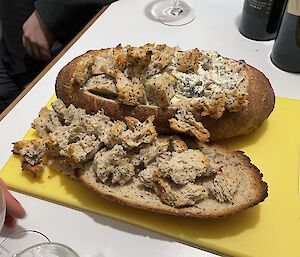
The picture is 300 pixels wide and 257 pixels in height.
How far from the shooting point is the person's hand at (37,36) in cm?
166

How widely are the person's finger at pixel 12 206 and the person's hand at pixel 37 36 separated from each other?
0.87 metres

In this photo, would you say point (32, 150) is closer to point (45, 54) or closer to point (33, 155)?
point (33, 155)

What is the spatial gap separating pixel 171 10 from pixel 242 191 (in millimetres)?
877

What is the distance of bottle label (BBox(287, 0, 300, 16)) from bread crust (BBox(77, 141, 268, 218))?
45 cm

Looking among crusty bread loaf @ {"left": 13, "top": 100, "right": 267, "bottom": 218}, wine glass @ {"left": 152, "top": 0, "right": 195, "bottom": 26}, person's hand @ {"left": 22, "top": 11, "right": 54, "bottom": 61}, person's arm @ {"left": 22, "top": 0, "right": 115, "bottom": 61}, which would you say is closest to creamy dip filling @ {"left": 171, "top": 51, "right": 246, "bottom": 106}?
crusty bread loaf @ {"left": 13, "top": 100, "right": 267, "bottom": 218}

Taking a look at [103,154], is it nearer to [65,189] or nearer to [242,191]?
[65,189]

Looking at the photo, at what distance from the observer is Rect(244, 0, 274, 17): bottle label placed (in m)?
1.26

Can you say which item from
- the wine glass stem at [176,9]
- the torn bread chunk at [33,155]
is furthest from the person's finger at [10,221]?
the wine glass stem at [176,9]

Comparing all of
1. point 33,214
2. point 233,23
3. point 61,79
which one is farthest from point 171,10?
point 33,214

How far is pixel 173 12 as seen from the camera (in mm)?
1546

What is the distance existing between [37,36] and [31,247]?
3.28 feet

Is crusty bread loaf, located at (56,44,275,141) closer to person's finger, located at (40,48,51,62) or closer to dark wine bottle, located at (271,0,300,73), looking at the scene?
dark wine bottle, located at (271,0,300,73)

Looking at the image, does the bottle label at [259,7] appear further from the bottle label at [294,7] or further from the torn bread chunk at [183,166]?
the torn bread chunk at [183,166]

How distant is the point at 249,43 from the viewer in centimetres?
138
